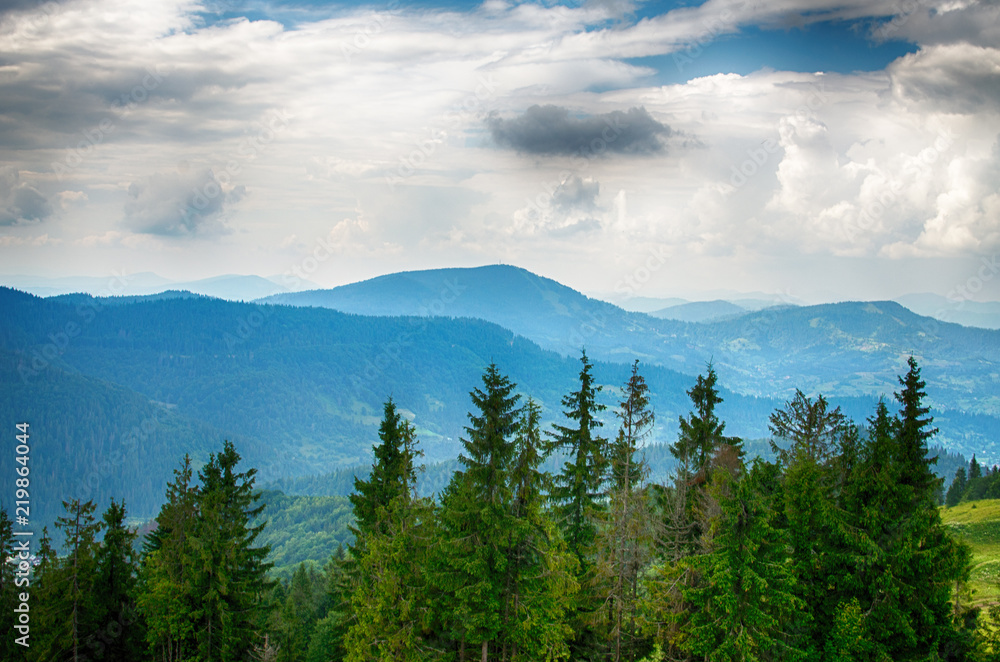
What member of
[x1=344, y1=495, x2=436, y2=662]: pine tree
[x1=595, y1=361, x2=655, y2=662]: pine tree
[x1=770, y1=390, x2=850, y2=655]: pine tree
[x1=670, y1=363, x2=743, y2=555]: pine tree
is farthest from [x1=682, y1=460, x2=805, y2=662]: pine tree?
[x1=344, y1=495, x2=436, y2=662]: pine tree

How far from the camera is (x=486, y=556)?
22516 mm

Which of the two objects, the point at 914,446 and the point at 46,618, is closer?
the point at 914,446

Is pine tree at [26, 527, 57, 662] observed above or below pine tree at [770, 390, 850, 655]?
below

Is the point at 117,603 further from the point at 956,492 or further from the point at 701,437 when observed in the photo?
the point at 956,492

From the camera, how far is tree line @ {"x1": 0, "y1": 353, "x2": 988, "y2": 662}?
22219mm

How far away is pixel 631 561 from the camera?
2562 centimetres

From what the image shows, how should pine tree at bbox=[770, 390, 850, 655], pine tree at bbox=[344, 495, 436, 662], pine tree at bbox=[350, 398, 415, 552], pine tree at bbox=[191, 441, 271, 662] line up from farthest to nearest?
1. pine tree at bbox=[350, 398, 415, 552]
2. pine tree at bbox=[191, 441, 271, 662]
3. pine tree at bbox=[770, 390, 850, 655]
4. pine tree at bbox=[344, 495, 436, 662]

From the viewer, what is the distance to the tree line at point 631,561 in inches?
875

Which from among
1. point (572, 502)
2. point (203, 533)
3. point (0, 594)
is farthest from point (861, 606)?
point (0, 594)

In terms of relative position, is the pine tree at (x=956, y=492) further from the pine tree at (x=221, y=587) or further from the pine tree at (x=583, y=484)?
the pine tree at (x=221, y=587)

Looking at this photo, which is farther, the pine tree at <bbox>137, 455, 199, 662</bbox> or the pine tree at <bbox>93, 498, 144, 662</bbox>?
the pine tree at <bbox>93, 498, 144, 662</bbox>

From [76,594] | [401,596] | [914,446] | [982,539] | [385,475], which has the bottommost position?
[982,539]

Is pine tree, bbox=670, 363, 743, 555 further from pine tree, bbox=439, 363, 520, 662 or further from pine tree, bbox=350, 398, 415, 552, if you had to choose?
pine tree, bbox=350, 398, 415, 552

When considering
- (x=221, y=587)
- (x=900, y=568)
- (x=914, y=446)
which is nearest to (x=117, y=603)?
(x=221, y=587)
